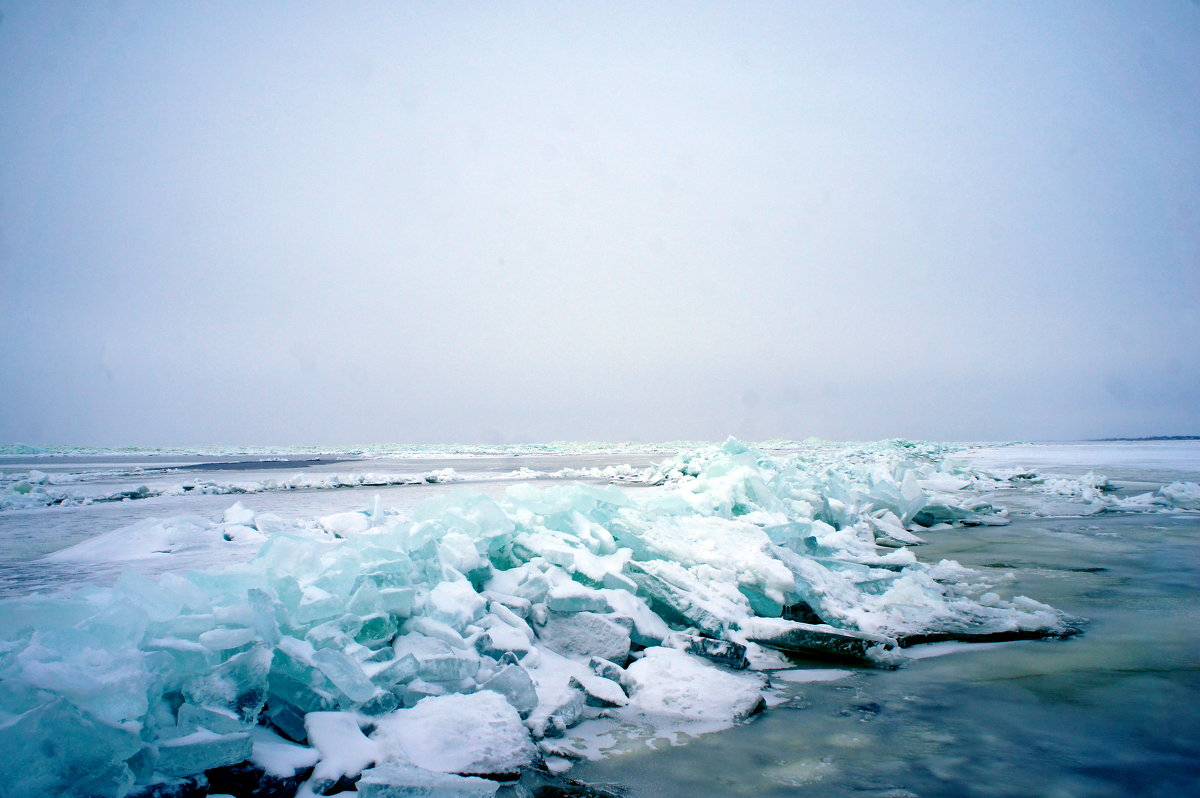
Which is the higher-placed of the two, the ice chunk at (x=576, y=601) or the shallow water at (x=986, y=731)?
the ice chunk at (x=576, y=601)

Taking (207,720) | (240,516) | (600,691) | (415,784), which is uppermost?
(240,516)

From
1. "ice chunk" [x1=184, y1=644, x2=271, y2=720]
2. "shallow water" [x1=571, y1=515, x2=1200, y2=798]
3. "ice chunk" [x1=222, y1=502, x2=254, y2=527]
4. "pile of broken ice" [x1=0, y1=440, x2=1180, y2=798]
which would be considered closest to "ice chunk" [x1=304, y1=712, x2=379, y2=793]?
"pile of broken ice" [x1=0, y1=440, x2=1180, y2=798]

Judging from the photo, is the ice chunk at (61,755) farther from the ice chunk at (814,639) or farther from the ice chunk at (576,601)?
the ice chunk at (814,639)

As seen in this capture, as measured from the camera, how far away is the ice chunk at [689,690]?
217 centimetres

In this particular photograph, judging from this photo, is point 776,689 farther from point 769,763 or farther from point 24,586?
point 24,586

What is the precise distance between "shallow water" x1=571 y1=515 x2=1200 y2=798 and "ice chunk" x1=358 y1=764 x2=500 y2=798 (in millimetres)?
325

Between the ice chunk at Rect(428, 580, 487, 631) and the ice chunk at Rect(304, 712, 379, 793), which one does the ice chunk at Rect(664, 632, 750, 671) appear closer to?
the ice chunk at Rect(428, 580, 487, 631)

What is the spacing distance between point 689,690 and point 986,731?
91 cm

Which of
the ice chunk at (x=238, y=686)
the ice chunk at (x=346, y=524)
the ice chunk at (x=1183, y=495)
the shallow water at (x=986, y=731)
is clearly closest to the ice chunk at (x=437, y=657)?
the ice chunk at (x=238, y=686)

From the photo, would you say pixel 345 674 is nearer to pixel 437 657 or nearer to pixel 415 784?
pixel 437 657

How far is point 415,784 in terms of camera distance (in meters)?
1.52

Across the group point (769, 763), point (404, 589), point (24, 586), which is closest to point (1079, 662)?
point (769, 763)

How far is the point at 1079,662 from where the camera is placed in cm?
252

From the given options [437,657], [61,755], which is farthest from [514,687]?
[61,755]
